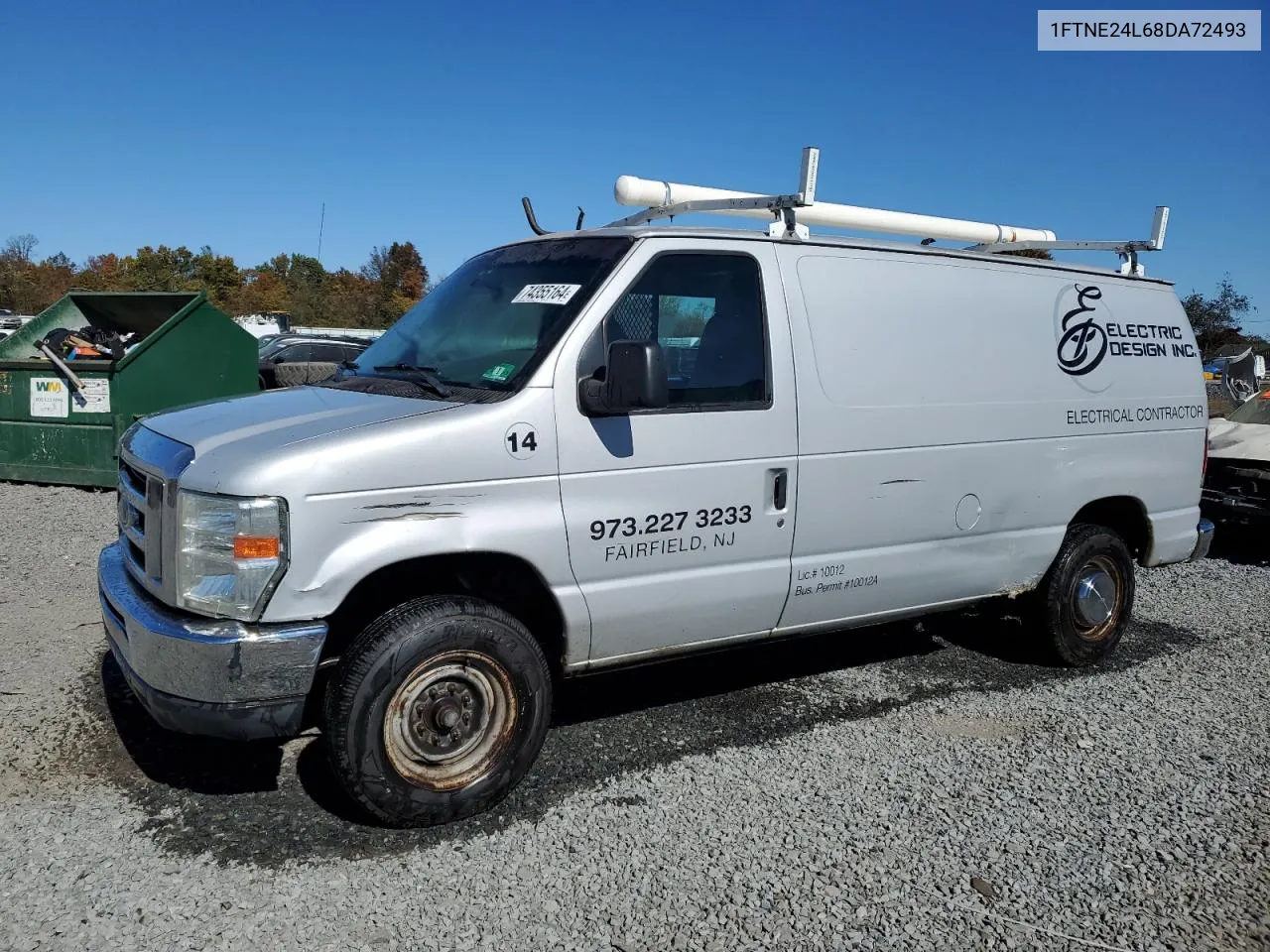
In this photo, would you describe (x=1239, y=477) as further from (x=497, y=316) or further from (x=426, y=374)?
(x=426, y=374)

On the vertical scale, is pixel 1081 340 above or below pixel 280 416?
above

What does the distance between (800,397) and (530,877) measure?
2150 millimetres

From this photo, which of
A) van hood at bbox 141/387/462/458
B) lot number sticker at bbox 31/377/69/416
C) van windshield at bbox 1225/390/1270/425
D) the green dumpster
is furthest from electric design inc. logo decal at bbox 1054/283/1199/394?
lot number sticker at bbox 31/377/69/416

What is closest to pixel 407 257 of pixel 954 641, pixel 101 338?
pixel 101 338

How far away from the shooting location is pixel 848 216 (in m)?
5.30

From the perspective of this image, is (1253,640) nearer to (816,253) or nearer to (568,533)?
(816,253)

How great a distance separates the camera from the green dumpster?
938 cm

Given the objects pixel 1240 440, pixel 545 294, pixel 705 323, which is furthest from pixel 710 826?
pixel 1240 440

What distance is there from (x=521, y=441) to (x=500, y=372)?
1.16 feet

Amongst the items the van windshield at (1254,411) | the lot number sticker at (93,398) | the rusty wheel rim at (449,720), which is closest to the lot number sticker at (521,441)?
the rusty wheel rim at (449,720)

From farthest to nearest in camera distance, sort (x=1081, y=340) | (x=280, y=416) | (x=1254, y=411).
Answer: (x=1254, y=411), (x=1081, y=340), (x=280, y=416)

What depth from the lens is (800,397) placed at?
4.15 meters

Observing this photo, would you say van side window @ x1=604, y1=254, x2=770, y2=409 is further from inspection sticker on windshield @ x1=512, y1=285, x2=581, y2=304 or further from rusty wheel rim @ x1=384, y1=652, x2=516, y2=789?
rusty wheel rim @ x1=384, y1=652, x2=516, y2=789

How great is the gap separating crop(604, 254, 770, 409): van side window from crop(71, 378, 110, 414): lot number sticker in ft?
24.1
